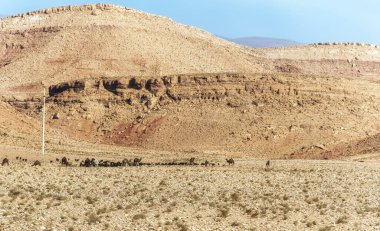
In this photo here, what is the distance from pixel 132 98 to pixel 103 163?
2534cm

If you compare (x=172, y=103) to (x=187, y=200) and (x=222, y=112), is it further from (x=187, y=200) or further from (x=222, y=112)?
(x=187, y=200)

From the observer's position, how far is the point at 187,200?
81.5 ft

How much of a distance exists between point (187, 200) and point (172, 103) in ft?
130

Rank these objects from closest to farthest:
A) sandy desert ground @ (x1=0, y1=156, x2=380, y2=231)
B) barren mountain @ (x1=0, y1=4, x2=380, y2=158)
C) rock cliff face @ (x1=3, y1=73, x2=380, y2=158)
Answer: sandy desert ground @ (x1=0, y1=156, x2=380, y2=231) < barren mountain @ (x1=0, y1=4, x2=380, y2=158) < rock cliff face @ (x1=3, y1=73, x2=380, y2=158)

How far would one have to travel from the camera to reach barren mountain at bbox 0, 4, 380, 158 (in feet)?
188

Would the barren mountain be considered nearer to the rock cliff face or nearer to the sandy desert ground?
the rock cliff face

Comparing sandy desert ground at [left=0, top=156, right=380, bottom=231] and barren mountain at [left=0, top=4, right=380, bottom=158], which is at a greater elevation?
barren mountain at [left=0, top=4, right=380, bottom=158]

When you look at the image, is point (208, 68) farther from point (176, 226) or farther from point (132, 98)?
point (176, 226)

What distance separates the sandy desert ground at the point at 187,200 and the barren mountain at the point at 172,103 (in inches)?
805

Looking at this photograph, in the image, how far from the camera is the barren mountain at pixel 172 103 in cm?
5716

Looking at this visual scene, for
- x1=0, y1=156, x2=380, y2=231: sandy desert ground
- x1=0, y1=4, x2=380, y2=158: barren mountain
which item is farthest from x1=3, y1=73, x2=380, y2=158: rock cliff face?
x1=0, y1=156, x2=380, y2=231: sandy desert ground

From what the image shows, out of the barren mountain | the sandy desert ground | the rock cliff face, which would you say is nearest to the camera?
the sandy desert ground

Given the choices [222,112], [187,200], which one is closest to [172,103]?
[222,112]

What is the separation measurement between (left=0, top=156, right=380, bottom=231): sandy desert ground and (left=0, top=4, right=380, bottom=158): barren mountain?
2045 centimetres
